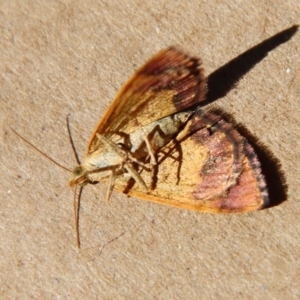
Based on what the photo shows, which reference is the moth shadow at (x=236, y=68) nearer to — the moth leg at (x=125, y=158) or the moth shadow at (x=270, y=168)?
the moth shadow at (x=270, y=168)

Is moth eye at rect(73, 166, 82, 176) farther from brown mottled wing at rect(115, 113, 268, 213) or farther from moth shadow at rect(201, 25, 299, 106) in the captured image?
moth shadow at rect(201, 25, 299, 106)

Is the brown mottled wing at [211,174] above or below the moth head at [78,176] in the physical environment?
below

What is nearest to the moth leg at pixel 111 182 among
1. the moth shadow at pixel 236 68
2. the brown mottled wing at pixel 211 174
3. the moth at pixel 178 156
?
the moth at pixel 178 156

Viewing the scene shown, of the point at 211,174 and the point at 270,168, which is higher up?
the point at 211,174

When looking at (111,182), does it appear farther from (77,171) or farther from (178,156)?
(178,156)

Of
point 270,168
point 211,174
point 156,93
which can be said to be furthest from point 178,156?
point 270,168

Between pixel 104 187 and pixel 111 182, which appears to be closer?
pixel 111 182

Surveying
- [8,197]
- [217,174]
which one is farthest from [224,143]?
[8,197]
